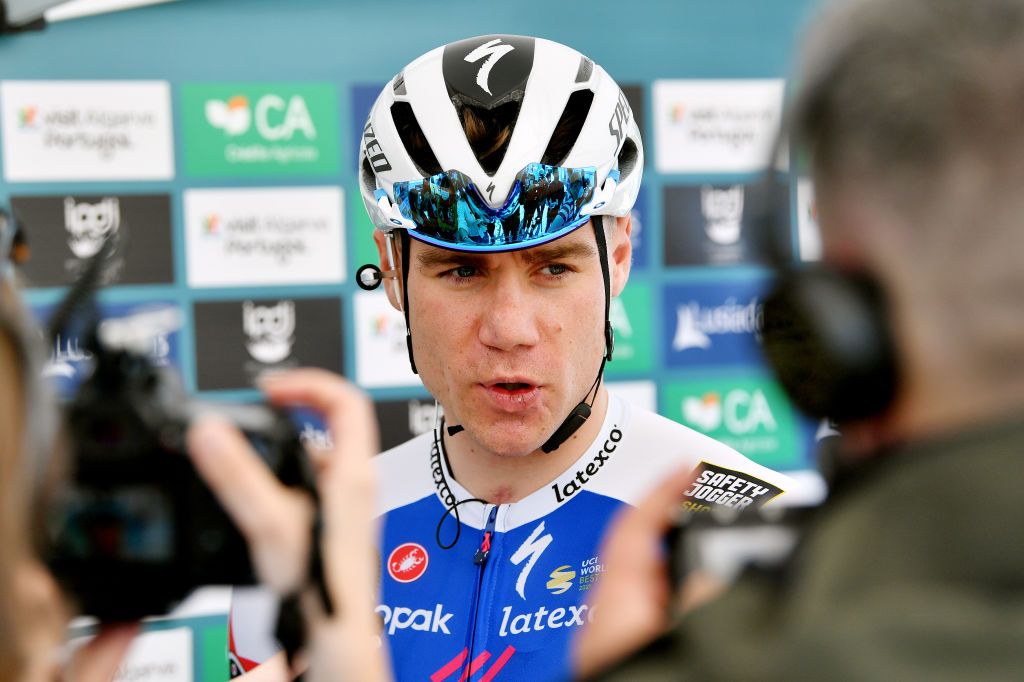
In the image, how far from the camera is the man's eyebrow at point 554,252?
1.31 meters

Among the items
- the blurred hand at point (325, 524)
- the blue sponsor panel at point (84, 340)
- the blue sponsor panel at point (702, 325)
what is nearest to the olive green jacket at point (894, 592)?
the blurred hand at point (325, 524)

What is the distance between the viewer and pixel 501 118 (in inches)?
52.1

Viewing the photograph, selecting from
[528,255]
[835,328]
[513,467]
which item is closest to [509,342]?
[528,255]

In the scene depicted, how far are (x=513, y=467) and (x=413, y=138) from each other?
53 centimetres

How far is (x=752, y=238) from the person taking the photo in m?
0.59

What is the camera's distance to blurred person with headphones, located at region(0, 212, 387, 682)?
571mm

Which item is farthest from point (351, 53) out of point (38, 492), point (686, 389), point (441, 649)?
point (38, 492)

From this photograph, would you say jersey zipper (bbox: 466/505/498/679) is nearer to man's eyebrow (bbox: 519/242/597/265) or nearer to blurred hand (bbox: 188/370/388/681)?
man's eyebrow (bbox: 519/242/597/265)

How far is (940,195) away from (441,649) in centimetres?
101

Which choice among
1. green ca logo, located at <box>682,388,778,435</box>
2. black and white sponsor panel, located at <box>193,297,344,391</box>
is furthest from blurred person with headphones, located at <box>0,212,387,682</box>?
green ca logo, located at <box>682,388,778,435</box>

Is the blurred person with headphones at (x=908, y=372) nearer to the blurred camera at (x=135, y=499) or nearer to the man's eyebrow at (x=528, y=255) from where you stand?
the blurred camera at (x=135, y=499)

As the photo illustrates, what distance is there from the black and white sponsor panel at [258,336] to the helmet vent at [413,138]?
1.76m

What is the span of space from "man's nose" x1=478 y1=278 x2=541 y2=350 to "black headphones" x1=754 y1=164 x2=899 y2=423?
2.37 feet

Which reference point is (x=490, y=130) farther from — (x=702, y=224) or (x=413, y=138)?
(x=702, y=224)
